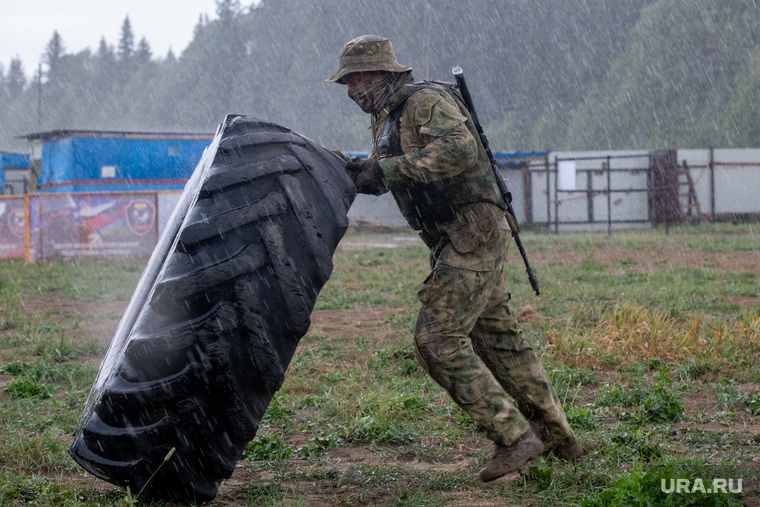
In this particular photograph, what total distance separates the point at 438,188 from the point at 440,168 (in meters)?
0.29

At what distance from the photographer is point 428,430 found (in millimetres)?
4457

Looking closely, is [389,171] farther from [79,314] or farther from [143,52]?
[143,52]

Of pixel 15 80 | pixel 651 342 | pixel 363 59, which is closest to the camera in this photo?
pixel 363 59

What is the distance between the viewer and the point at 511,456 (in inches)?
139

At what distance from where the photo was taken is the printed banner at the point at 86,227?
49.5 ft

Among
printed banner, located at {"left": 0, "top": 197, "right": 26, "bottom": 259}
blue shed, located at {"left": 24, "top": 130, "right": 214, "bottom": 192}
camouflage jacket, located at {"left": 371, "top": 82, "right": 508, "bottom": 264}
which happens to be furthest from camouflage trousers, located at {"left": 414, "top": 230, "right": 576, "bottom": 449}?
blue shed, located at {"left": 24, "top": 130, "right": 214, "bottom": 192}

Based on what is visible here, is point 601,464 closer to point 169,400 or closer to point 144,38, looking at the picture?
point 169,400

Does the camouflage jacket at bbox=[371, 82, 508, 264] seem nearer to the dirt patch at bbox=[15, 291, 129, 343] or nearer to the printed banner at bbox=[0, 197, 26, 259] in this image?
the dirt patch at bbox=[15, 291, 129, 343]

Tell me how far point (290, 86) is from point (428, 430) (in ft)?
214

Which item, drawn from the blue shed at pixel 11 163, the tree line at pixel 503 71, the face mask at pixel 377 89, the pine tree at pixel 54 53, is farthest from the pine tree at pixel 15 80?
the face mask at pixel 377 89

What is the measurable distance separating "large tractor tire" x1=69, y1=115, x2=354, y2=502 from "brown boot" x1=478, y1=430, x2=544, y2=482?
1.14m

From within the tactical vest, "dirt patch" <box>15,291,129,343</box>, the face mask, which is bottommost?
"dirt patch" <box>15,291,129,343</box>

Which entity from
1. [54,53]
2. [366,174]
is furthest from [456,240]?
[54,53]

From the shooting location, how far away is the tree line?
41.9m
